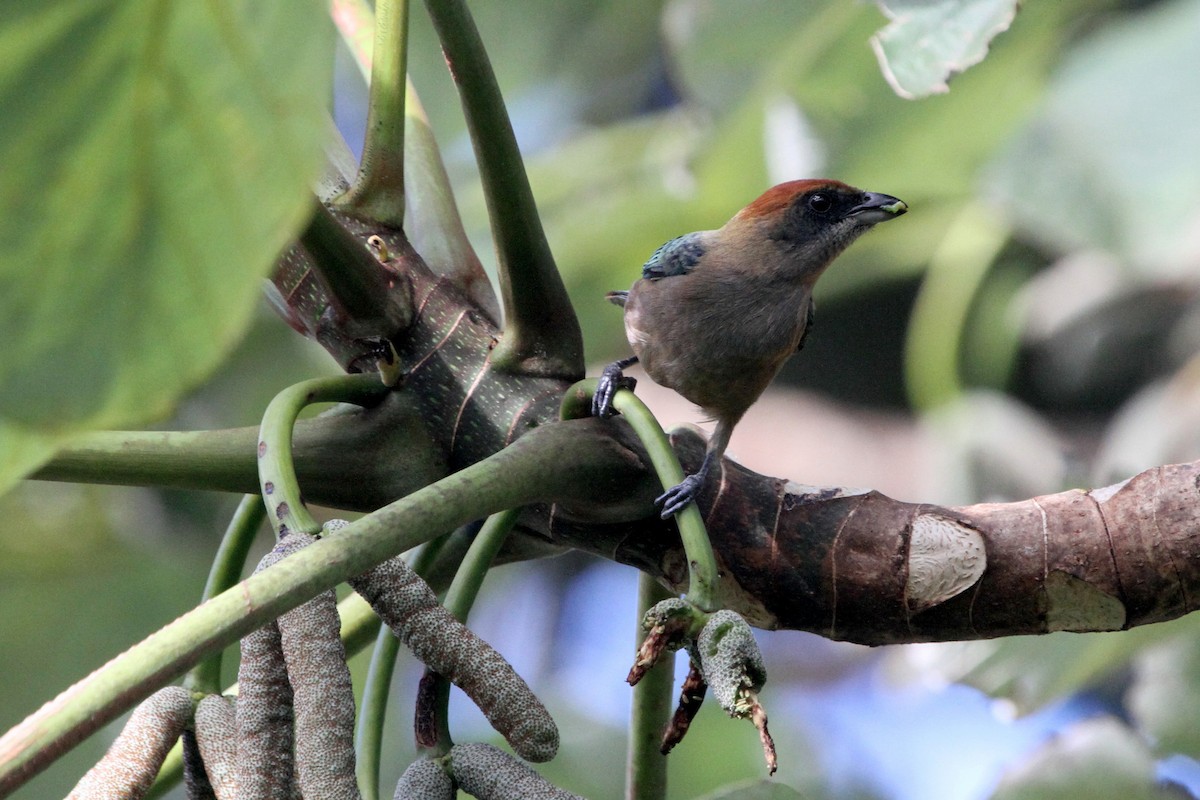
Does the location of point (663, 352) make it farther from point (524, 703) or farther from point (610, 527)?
→ point (524, 703)

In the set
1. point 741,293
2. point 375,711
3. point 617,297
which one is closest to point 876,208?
point 741,293

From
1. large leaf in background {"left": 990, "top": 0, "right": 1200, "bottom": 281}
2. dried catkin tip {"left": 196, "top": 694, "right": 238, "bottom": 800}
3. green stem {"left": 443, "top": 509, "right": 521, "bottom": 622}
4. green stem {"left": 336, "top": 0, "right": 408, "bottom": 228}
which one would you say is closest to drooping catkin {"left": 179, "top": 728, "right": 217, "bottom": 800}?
dried catkin tip {"left": 196, "top": 694, "right": 238, "bottom": 800}

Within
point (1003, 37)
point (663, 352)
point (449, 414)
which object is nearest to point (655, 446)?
point (449, 414)

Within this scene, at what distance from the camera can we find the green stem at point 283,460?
2.95ft

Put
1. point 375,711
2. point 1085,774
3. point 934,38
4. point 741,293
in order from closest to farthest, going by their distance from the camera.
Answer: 1. point 375,711
2. point 934,38
3. point 1085,774
4. point 741,293

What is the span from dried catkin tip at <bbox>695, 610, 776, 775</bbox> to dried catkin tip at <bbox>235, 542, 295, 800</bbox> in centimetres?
31

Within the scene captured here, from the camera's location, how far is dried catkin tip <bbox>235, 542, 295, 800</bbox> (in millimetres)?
851

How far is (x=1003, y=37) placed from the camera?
232 cm

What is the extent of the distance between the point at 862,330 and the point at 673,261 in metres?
1.77

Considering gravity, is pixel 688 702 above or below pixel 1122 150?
below

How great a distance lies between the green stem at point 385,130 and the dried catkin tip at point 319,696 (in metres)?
0.52

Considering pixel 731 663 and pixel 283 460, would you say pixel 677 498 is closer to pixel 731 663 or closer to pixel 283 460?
pixel 731 663

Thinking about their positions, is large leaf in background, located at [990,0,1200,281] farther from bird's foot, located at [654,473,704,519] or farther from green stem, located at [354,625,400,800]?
green stem, located at [354,625,400,800]

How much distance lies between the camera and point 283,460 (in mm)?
943
